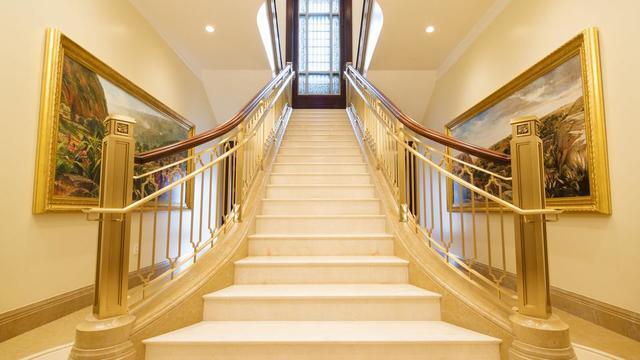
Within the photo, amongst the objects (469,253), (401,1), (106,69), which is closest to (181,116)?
(106,69)

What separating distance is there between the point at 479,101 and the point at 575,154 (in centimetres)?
174

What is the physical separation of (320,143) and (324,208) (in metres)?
1.95

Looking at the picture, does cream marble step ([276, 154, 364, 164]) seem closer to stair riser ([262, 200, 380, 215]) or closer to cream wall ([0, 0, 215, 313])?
stair riser ([262, 200, 380, 215])

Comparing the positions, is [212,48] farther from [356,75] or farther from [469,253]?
[469,253]

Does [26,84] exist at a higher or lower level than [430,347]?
higher

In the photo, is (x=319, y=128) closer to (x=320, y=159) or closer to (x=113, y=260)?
(x=320, y=159)

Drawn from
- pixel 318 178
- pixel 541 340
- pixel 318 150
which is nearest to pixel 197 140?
pixel 318 178

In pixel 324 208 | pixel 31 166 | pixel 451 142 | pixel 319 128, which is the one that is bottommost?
pixel 324 208

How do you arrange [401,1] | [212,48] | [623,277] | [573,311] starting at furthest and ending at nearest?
[212,48] < [401,1] < [573,311] < [623,277]

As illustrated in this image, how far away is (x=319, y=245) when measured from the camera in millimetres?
2389

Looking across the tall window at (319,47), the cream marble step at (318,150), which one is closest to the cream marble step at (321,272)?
the cream marble step at (318,150)

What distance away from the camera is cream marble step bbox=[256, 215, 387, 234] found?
2664 mm

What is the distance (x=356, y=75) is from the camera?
196 inches

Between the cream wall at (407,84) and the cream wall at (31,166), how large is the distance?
4014mm
